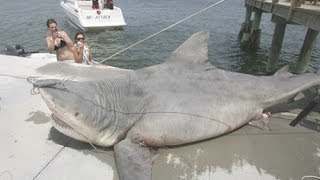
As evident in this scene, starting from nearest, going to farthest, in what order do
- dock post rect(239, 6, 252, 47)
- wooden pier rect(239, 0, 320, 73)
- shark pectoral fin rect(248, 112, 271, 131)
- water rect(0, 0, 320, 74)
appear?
shark pectoral fin rect(248, 112, 271, 131) → wooden pier rect(239, 0, 320, 73) → water rect(0, 0, 320, 74) → dock post rect(239, 6, 252, 47)

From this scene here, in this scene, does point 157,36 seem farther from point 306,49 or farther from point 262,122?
point 262,122

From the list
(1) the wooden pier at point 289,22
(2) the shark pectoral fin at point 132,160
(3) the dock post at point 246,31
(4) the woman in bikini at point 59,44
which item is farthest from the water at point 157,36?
(2) the shark pectoral fin at point 132,160

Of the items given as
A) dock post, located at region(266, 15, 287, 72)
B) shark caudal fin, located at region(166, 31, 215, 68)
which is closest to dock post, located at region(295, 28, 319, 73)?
dock post, located at region(266, 15, 287, 72)

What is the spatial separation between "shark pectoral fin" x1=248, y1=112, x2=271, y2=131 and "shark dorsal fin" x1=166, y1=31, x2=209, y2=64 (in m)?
1.19

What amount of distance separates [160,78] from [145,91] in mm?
343

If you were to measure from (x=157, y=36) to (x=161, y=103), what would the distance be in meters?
16.8

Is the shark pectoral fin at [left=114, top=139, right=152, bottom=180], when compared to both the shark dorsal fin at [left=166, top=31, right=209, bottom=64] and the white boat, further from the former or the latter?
the white boat

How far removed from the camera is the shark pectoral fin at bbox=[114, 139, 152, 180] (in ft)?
13.1

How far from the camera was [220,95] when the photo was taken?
507 cm

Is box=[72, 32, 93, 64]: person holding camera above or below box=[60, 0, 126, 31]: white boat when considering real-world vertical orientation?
above

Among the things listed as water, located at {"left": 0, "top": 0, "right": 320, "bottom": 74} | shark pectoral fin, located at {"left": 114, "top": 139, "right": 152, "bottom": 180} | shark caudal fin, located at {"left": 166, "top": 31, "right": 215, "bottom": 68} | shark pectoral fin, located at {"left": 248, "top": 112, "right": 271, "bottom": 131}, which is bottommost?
water, located at {"left": 0, "top": 0, "right": 320, "bottom": 74}

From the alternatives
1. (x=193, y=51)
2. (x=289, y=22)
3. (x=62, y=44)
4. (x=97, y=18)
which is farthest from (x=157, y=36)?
(x=193, y=51)

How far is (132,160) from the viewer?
4215 millimetres

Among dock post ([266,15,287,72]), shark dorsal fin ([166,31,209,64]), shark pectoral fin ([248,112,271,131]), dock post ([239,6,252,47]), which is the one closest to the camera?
shark pectoral fin ([248,112,271,131])
